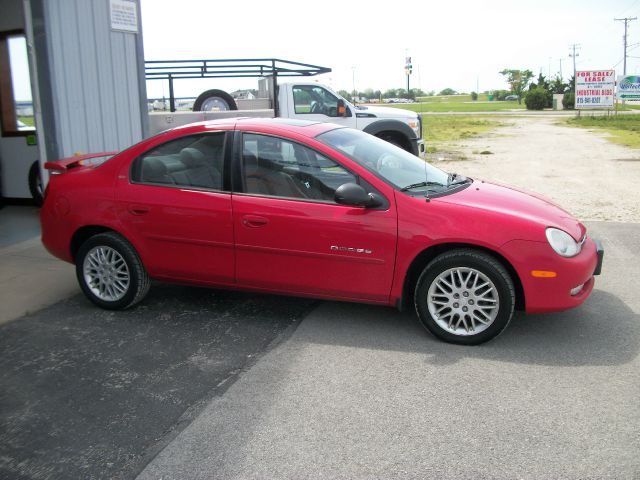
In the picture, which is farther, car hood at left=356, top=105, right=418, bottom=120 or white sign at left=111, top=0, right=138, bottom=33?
car hood at left=356, top=105, right=418, bottom=120

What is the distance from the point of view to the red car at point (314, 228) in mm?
4543

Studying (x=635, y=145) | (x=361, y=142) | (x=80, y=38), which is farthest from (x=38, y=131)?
(x=635, y=145)

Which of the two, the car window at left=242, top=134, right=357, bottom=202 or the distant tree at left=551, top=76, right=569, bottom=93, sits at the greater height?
the distant tree at left=551, top=76, right=569, bottom=93

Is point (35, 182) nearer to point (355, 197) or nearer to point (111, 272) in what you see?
point (111, 272)

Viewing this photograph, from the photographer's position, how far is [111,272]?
214 inches

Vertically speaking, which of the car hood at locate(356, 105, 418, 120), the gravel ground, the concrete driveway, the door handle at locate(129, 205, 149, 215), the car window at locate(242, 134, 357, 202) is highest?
the car hood at locate(356, 105, 418, 120)

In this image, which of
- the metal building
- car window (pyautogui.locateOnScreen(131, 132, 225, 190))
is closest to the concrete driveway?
car window (pyautogui.locateOnScreen(131, 132, 225, 190))

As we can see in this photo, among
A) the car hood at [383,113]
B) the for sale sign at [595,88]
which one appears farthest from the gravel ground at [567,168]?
the for sale sign at [595,88]

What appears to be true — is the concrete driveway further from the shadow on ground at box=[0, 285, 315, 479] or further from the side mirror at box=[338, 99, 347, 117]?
the side mirror at box=[338, 99, 347, 117]

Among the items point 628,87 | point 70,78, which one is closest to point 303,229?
point 70,78

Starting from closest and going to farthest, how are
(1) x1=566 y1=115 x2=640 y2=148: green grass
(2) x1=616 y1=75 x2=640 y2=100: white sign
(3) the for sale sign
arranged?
(1) x1=566 y1=115 x2=640 y2=148: green grass
(2) x1=616 y1=75 x2=640 y2=100: white sign
(3) the for sale sign

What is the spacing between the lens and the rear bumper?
444 centimetres

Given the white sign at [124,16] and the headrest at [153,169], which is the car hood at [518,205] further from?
the white sign at [124,16]

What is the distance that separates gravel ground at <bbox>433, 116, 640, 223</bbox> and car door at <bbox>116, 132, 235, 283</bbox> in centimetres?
619
